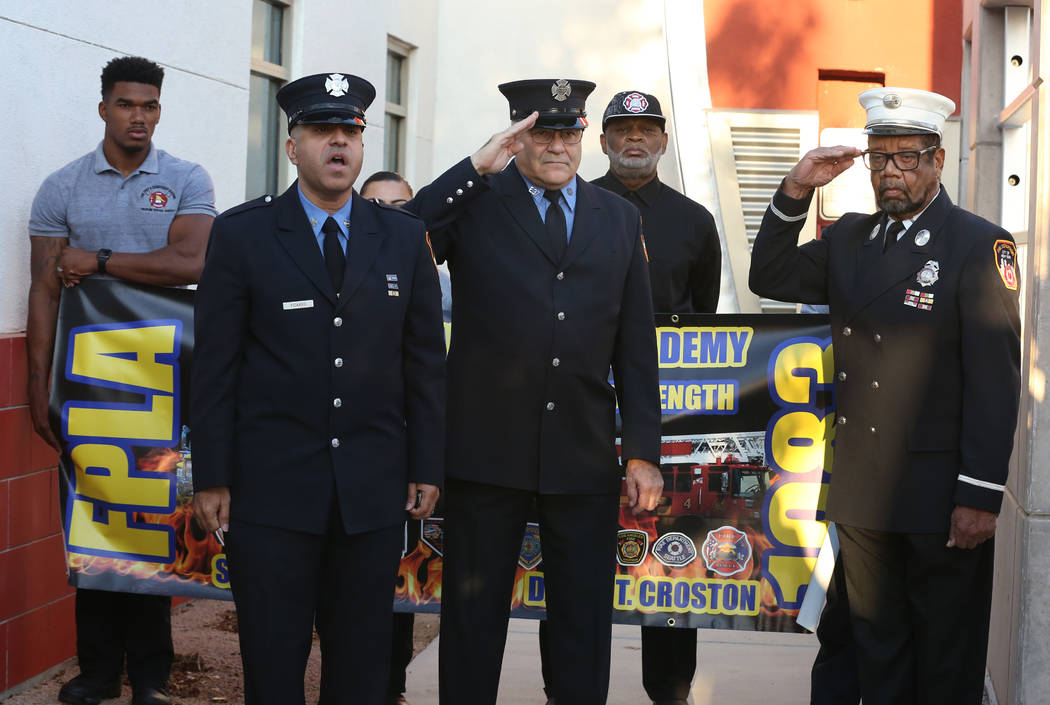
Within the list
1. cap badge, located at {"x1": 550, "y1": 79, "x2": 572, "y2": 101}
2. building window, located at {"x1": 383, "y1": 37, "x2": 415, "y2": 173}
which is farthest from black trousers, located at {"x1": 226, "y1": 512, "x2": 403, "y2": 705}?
building window, located at {"x1": 383, "y1": 37, "x2": 415, "y2": 173}

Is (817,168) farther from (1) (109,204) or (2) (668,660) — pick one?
(1) (109,204)

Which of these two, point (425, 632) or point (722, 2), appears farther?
point (722, 2)

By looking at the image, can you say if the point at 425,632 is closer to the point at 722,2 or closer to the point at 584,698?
the point at 584,698

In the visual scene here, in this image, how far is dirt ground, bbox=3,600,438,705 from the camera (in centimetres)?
517

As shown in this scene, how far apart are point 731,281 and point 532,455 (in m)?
6.56

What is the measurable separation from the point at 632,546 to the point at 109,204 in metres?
2.33

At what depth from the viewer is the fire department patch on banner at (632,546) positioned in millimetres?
4895

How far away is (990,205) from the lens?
575 cm

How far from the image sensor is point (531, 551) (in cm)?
493

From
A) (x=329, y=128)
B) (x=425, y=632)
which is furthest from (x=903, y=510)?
(x=425, y=632)

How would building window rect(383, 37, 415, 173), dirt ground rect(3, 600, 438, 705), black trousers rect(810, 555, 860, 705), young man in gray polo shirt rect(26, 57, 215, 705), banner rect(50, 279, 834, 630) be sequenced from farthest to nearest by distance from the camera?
building window rect(383, 37, 415, 173) → dirt ground rect(3, 600, 438, 705) → young man in gray polo shirt rect(26, 57, 215, 705) → banner rect(50, 279, 834, 630) → black trousers rect(810, 555, 860, 705)

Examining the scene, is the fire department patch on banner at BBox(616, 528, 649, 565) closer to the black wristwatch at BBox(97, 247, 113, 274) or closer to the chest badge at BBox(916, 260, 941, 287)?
the chest badge at BBox(916, 260, 941, 287)

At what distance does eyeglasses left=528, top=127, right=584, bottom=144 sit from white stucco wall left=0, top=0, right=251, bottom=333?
231cm

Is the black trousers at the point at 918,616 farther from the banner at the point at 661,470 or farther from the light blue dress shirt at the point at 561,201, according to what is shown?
the light blue dress shirt at the point at 561,201
